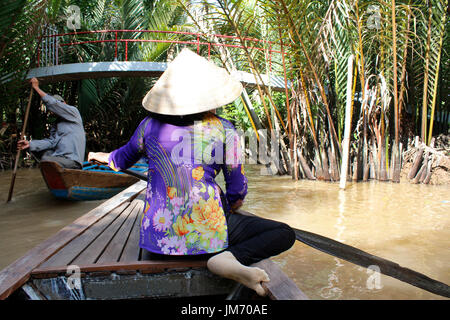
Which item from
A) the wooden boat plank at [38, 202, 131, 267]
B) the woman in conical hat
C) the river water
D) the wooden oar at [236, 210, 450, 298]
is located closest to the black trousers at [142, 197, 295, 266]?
the woman in conical hat

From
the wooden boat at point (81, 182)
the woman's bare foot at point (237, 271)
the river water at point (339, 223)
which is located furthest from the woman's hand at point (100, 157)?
the wooden boat at point (81, 182)

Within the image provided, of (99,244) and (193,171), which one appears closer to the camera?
(193,171)

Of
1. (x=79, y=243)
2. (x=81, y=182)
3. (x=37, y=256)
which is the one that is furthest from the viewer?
(x=81, y=182)

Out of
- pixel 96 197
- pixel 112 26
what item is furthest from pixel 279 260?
pixel 112 26

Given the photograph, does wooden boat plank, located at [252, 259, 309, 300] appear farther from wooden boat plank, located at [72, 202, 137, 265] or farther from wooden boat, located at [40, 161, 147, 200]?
wooden boat, located at [40, 161, 147, 200]

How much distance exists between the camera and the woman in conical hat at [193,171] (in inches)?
63.4

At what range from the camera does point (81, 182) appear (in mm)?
4922

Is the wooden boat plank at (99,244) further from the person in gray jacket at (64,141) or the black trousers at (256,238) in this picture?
the person in gray jacket at (64,141)

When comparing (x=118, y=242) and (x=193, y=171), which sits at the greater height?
(x=193, y=171)

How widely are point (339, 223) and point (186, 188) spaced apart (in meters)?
2.84

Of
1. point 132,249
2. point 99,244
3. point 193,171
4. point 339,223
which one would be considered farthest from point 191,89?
point 339,223

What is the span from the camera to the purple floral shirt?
5.28 feet

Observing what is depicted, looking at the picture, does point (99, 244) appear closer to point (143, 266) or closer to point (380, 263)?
point (143, 266)
